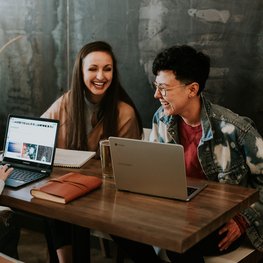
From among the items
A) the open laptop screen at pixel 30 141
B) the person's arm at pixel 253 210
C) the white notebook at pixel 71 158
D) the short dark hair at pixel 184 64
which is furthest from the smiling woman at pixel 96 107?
the person's arm at pixel 253 210

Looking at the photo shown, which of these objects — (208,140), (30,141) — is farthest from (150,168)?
(30,141)

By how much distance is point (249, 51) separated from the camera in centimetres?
237

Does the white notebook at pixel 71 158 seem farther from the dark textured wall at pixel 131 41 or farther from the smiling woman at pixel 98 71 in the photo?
the dark textured wall at pixel 131 41

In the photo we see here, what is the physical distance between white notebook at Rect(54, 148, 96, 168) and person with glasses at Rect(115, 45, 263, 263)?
0.37 m

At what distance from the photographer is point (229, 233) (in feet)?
6.23

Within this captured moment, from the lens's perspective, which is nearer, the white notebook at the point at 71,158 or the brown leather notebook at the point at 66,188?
the brown leather notebook at the point at 66,188

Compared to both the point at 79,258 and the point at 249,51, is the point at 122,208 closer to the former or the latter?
the point at 79,258

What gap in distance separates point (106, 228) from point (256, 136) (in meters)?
0.79

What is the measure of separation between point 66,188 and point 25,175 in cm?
34

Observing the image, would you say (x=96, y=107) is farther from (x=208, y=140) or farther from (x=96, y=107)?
(x=208, y=140)

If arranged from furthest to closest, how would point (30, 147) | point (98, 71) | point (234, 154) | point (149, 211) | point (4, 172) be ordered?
point (98, 71)
point (30, 147)
point (234, 154)
point (4, 172)
point (149, 211)

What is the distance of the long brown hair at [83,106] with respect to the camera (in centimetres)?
253

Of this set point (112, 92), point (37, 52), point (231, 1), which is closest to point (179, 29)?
point (231, 1)

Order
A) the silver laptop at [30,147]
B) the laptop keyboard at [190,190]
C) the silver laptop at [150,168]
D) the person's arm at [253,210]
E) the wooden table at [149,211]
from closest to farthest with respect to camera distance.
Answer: the wooden table at [149,211], the silver laptop at [150,168], the laptop keyboard at [190,190], the person's arm at [253,210], the silver laptop at [30,147]
